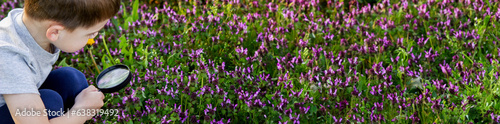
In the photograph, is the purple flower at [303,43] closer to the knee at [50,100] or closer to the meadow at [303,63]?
→ the meadow at [303,63]

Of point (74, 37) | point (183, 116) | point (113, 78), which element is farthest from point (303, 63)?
point (74, 37)

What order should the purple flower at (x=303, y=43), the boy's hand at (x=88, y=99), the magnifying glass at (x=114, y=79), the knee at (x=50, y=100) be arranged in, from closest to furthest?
1. the knee at (x=50, y=100)
2. the boy's hand at (x=88, y=99)
3. the magnifying glass at (x=114, y=79)
4. the purple flower at (x=303, y=43)

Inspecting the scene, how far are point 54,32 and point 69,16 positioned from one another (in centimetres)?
13

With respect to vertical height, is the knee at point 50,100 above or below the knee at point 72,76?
below

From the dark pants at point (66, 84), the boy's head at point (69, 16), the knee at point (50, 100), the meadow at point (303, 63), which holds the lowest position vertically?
the knee at point (50, 100)

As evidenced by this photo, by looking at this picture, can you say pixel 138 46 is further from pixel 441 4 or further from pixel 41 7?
pixel 441 4

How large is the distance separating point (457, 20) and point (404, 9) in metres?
0.44

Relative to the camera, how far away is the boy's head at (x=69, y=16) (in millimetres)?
2350

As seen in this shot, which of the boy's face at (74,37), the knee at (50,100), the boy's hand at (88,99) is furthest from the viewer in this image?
the boy's hand at (88,99)

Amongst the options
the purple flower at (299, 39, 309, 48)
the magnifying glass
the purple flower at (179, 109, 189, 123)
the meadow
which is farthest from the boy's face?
the purple flower at (299, 39, 309, 48)

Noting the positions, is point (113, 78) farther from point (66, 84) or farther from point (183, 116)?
point (183, 116)

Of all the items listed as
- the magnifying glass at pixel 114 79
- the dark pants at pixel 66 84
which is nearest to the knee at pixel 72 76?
the dark pants at pixel 66 84

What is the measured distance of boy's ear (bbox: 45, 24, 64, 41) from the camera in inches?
94.0

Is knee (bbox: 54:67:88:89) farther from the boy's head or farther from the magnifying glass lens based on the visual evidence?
the boy's head
